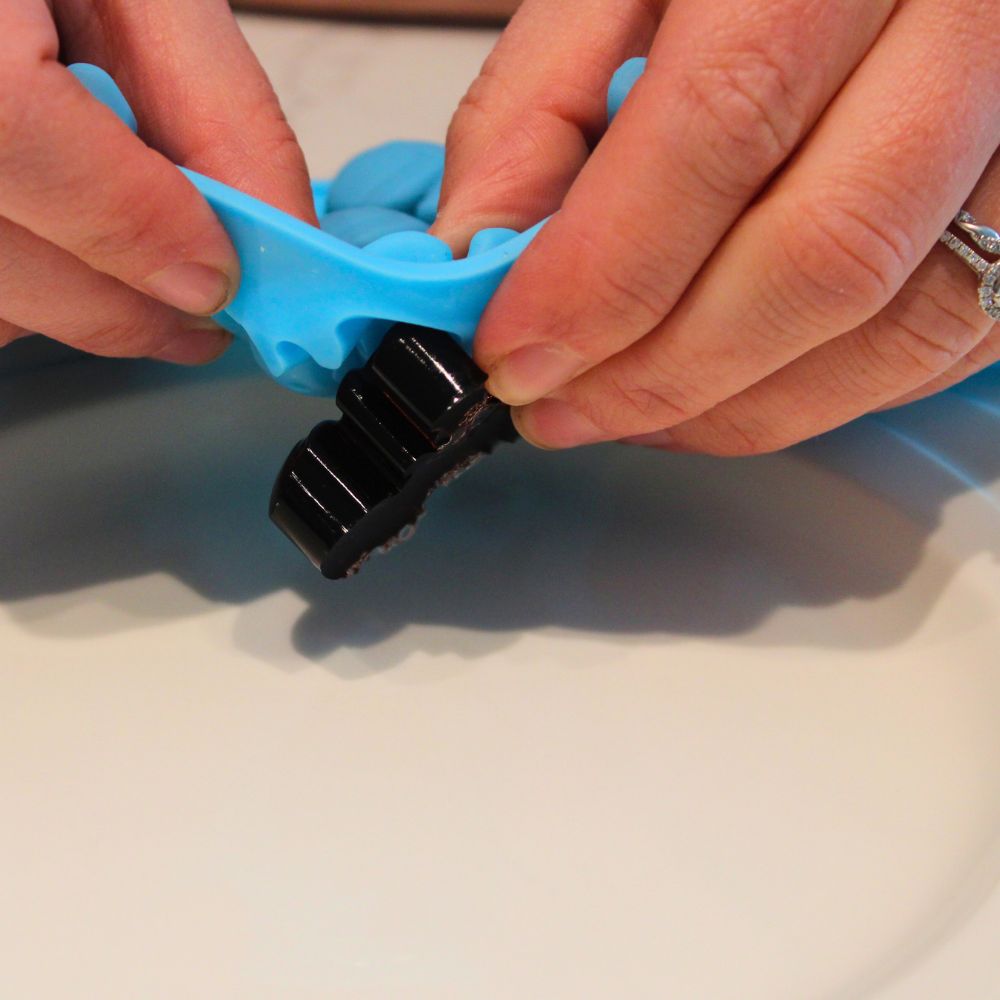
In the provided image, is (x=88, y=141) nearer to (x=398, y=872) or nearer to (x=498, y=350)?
(x=498, y=350)

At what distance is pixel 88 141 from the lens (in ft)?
1.22

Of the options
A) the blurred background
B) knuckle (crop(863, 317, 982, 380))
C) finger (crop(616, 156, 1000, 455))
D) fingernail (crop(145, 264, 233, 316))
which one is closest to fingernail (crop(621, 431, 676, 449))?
finger (crop(616, 156, 1000, 455))

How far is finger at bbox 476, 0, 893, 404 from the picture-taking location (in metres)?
0.38

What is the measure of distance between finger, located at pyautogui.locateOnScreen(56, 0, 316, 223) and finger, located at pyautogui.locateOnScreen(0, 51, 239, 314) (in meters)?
0.08

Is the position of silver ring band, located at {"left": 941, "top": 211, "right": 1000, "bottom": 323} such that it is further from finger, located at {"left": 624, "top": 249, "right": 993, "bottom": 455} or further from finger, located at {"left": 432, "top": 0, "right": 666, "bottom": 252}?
finger, located at {"left": 432, "top": 0, "right": 666, "bottom": 252}

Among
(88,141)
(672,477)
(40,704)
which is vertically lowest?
(40,704)

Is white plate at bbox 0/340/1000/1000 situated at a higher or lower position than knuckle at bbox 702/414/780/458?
lower

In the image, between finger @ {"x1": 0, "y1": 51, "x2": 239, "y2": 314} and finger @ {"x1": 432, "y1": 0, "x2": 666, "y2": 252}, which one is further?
finger @ {"x1": 432, "y1": 0, "x2": 666, "y2": 252}

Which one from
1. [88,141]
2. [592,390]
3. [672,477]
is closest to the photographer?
[88,141]

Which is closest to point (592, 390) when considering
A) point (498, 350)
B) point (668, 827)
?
point (498, 350)

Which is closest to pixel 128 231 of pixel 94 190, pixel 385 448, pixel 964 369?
pixel 94 190

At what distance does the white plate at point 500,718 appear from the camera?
14.8 inches

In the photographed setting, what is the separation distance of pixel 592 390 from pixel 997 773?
22 cm

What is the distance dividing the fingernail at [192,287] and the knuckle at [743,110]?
0.18 m
